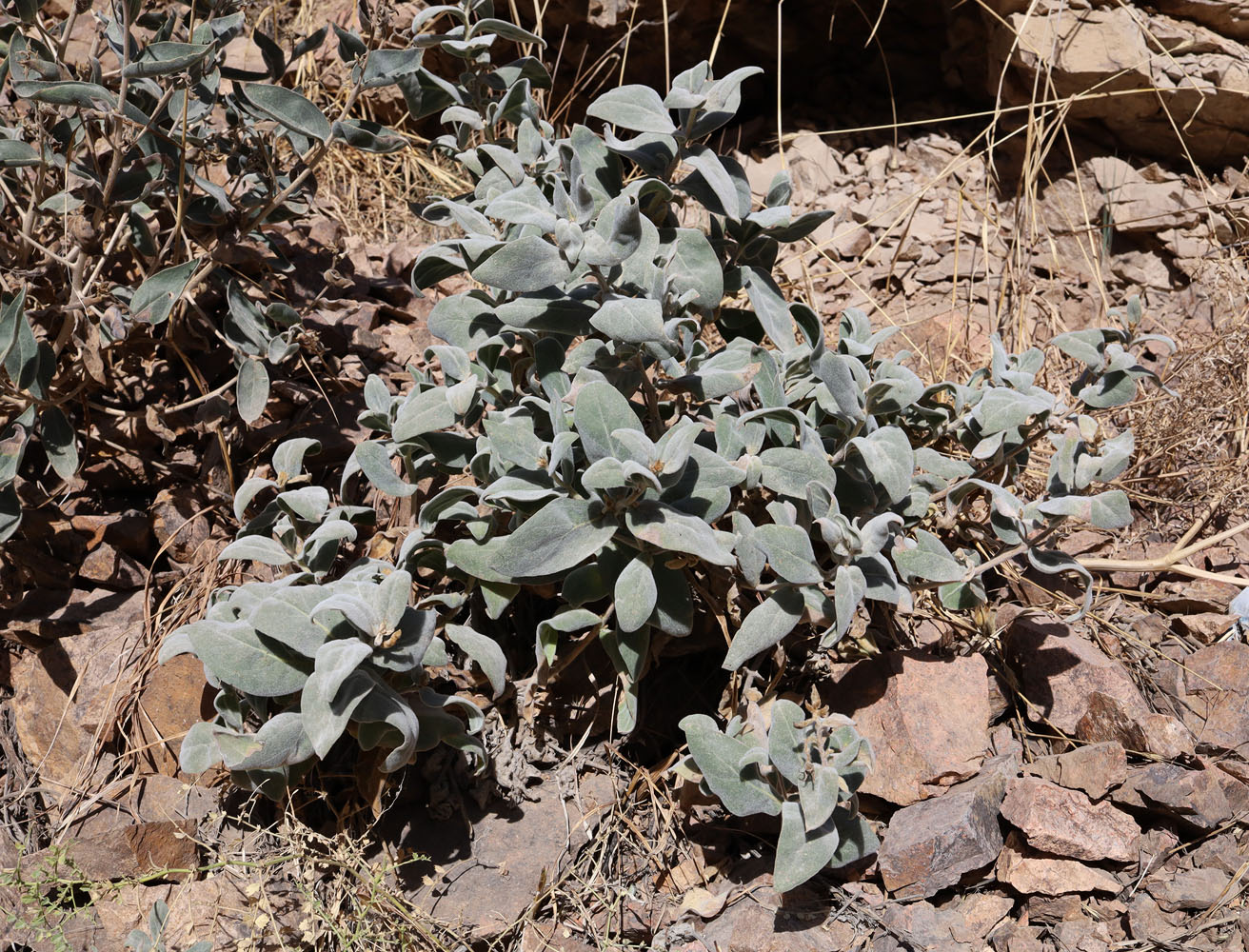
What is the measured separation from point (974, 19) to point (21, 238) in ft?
9.46

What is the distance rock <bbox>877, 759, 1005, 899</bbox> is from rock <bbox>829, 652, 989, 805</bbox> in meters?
0.06

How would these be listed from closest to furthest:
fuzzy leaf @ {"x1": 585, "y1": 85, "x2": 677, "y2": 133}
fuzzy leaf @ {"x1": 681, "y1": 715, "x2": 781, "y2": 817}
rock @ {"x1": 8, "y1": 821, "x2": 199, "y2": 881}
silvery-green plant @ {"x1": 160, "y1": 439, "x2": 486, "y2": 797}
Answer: silvery-green plant @ {"x1": 160, "y1": 439, "x2": 486, "y2": 797} < fuzzy leaf @ {"x1": 681, "y1": 715, "x2": 781, "y2": 817} < fuzzy leaf @ {"x1": 585, "y1": 85, "x2": 677, "y2": 133} < rock @ {"x1": 8, "y1": 821, "x2": 199, "y2": 881}

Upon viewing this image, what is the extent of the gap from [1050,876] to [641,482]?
98cm

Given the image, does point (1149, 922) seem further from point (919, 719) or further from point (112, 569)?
point (112, 569)

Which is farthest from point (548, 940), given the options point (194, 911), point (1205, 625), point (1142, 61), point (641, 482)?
point (1142, 61)

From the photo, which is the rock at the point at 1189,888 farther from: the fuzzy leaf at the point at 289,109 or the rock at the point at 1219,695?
the fuzzy leaf at the point at 289,109

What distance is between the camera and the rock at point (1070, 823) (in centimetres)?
162

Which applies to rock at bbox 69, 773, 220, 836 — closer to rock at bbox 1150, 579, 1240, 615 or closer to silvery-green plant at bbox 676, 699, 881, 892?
silvery-green plant at bbox 676, 699, 881, 892

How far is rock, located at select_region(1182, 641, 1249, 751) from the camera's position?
1.82m

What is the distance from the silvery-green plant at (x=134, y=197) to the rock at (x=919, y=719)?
4.45ft

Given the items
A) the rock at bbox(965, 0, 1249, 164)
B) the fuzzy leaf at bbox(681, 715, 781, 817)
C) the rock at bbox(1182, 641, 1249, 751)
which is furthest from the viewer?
the rock at bbox(965, 0, 1249, 164)

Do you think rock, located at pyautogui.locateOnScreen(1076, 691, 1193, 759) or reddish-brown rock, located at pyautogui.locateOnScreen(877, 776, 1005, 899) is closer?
reddish-brown rock, located at pyautogui.locateOnScreen(877, 776, 1005, 899)

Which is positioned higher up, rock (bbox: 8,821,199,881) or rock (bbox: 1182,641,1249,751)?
rock (bbox: 1182,641,1249,751)

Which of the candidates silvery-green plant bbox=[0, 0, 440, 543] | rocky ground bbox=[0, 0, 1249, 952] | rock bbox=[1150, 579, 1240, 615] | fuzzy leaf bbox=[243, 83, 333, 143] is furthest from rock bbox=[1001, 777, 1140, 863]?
fuzzy leaf bbox=[243, 83, 333, 143]
